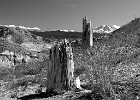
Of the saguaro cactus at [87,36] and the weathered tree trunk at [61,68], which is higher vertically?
the saguaro cactus at [87,36]

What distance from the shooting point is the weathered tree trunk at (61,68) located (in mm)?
7621

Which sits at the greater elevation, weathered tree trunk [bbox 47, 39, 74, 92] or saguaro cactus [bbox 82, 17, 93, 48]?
saguaro cactus [bbox 82, 17, 93, 48]

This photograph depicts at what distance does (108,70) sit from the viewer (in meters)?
6.46

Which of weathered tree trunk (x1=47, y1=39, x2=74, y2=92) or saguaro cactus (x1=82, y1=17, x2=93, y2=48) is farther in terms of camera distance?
saguaro cactus (x1=82, y1=17, x2=93, y2=48)

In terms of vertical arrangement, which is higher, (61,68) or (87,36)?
(87,36)

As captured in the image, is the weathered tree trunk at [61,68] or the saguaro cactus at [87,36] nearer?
the weathered tree trunk at [61,68]

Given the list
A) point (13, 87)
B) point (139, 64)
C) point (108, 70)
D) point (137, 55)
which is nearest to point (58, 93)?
point (108, 70)

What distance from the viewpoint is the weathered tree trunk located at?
762cm

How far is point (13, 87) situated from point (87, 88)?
428 centimetres

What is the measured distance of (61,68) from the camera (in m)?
7.65

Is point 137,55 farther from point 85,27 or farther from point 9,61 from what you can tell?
point 9,61

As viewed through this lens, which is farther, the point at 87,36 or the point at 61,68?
the point at 87,36

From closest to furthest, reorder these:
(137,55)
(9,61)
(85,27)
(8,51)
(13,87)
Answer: (13,87) → (137,55) → (85,27) → (9,61) → (8,51)

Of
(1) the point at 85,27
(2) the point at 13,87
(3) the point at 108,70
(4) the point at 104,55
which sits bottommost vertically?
(2) the point at 13,87
